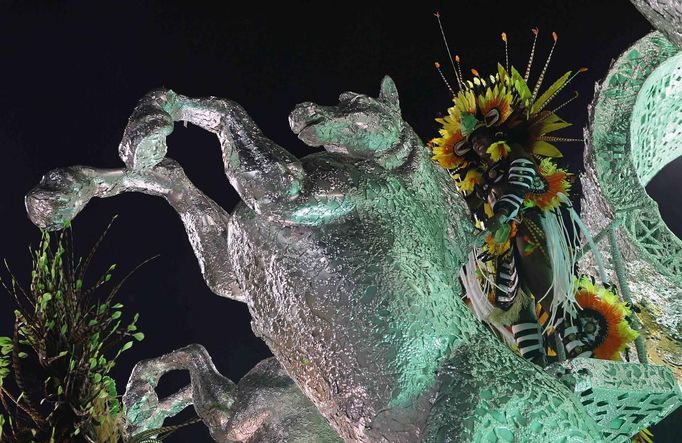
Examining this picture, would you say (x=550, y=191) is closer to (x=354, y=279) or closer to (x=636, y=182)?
(x=636, y=182)

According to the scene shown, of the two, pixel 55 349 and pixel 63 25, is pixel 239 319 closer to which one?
pixel 63 25

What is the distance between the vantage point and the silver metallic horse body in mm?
728

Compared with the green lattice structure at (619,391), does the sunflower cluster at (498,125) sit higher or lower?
higher

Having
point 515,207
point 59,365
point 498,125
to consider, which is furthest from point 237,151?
point 498,125

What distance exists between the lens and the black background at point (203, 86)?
59.1 inches

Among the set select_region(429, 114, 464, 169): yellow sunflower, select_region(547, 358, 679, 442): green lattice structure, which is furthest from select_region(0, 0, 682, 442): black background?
select_region(547, 358, 679, 442): green lattice structure

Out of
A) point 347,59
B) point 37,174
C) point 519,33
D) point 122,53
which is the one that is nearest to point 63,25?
point 122,53

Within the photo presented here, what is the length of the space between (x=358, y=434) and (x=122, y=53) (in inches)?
44.7

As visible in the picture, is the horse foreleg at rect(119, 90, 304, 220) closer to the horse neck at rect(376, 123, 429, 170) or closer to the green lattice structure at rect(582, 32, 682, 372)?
the horse neck at rect(376, 123, 429, 170)

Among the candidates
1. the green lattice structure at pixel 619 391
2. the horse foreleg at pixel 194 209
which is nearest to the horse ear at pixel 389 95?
the horse foreleg at pixel 194 209

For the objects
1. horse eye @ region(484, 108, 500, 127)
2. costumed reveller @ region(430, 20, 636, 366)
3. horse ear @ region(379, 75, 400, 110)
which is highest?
horse ear @ region(379, 75, 400, 110)

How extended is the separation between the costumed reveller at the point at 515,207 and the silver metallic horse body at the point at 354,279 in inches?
15.4

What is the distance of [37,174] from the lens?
150 cm

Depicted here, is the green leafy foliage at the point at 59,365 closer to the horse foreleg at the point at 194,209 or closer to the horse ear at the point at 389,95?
the horse foreleg at the point at 194,209
